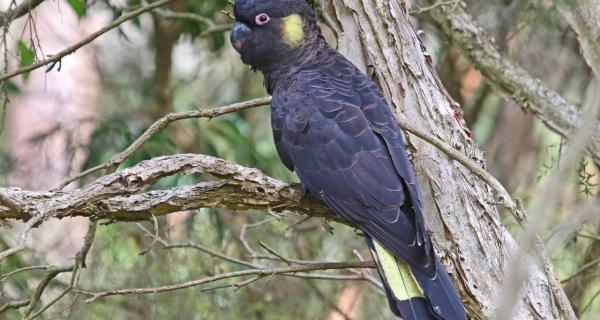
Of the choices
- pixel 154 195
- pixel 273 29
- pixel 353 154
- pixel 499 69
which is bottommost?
pixel 154 195

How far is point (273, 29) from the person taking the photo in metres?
3.56

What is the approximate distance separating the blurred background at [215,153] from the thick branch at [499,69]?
7.2 inches

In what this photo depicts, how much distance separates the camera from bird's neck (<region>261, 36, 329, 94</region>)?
354 cm

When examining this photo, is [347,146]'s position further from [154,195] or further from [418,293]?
[154,195]

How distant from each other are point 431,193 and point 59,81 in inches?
213

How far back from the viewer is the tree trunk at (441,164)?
298 centimetres

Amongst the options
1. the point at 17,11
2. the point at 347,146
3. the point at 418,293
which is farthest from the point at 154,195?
the point at 17,11

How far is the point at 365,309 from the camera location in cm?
564

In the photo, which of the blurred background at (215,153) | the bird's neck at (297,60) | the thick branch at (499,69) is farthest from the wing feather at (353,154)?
the blurred background at (215,153)

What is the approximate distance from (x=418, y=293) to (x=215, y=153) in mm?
2456

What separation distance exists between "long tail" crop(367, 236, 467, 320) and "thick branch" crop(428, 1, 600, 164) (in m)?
1.66

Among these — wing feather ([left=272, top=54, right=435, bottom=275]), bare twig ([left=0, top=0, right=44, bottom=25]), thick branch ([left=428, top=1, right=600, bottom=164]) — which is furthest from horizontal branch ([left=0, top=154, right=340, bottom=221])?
thick branch ([left=428, top=1, right=600, bottom=164])

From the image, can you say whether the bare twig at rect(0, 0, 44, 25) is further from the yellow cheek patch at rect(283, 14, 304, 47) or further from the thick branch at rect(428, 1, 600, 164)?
the thick branch at rect(428, 1, 600, 164)

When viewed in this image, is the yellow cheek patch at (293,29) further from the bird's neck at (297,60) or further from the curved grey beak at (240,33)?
the curved grey beak at (240,33)
